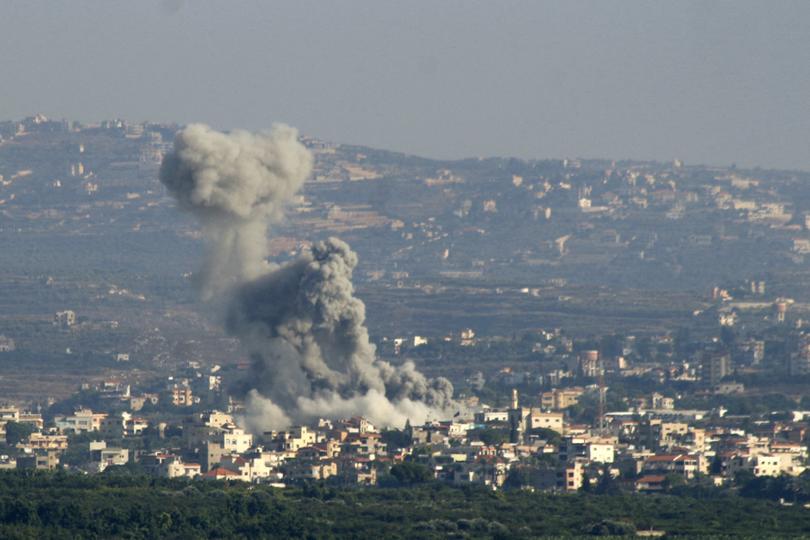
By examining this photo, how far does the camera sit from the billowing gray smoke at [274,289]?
122m

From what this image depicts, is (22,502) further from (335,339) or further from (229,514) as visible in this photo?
(335,339)

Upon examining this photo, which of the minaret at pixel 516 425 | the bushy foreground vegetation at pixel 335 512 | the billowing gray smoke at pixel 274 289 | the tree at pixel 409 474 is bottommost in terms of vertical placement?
the minaret at pixel 516 425

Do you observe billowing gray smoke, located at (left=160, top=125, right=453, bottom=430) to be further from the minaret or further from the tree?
the tree

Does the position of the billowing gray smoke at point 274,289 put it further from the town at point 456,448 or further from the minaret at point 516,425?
the minaret at point 516,425

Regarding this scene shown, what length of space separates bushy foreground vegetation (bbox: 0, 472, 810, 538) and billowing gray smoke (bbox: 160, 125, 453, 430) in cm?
1838

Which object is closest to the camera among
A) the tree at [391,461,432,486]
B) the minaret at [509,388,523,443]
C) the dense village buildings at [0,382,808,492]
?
the tree at [391,461,432,486]

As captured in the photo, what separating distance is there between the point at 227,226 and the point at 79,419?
29.9m

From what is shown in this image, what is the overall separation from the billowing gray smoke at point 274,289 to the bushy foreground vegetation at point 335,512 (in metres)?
18.4

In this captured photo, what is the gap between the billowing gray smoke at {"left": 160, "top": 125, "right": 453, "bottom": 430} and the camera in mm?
122312

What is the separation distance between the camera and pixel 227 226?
413 ft

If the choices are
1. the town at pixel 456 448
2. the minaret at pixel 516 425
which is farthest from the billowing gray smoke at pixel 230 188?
the minaret at pixel 516 425

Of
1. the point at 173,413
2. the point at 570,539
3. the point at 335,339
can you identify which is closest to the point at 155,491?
the point at 570,539

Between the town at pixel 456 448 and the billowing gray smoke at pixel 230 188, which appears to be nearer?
the town at pixel 456 448

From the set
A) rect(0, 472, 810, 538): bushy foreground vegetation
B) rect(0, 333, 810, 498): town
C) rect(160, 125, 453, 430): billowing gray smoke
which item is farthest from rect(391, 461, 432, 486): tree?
rect(160, 125, 453, 430): billowing gray smoke
